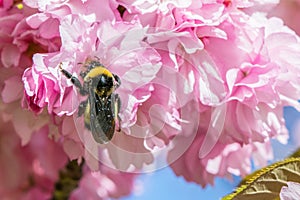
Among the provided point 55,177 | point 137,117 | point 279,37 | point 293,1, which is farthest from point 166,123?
point 55,177

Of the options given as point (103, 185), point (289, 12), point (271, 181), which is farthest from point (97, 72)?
point (103, 185)

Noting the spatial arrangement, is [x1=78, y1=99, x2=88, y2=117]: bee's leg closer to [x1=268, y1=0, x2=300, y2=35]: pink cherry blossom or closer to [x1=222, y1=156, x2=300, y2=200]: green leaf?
[x1=222, y1=156, x2=300, y2=200]: green leaf

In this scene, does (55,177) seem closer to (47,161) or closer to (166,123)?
(47,161)

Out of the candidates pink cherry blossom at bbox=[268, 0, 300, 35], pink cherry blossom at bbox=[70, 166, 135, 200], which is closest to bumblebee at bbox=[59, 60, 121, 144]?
pink cherry blossom at bbox=[268, 0, 300, 35]

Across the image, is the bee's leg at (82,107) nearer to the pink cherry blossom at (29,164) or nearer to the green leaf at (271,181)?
the green leaf at (271,181)

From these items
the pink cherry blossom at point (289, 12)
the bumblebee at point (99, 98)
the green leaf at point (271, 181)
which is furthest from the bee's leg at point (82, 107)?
the pink cherry blossom at point (289, 12)

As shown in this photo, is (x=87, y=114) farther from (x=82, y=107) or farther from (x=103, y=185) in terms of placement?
(x=103, y=185)

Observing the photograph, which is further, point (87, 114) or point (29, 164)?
point (29, 164)
